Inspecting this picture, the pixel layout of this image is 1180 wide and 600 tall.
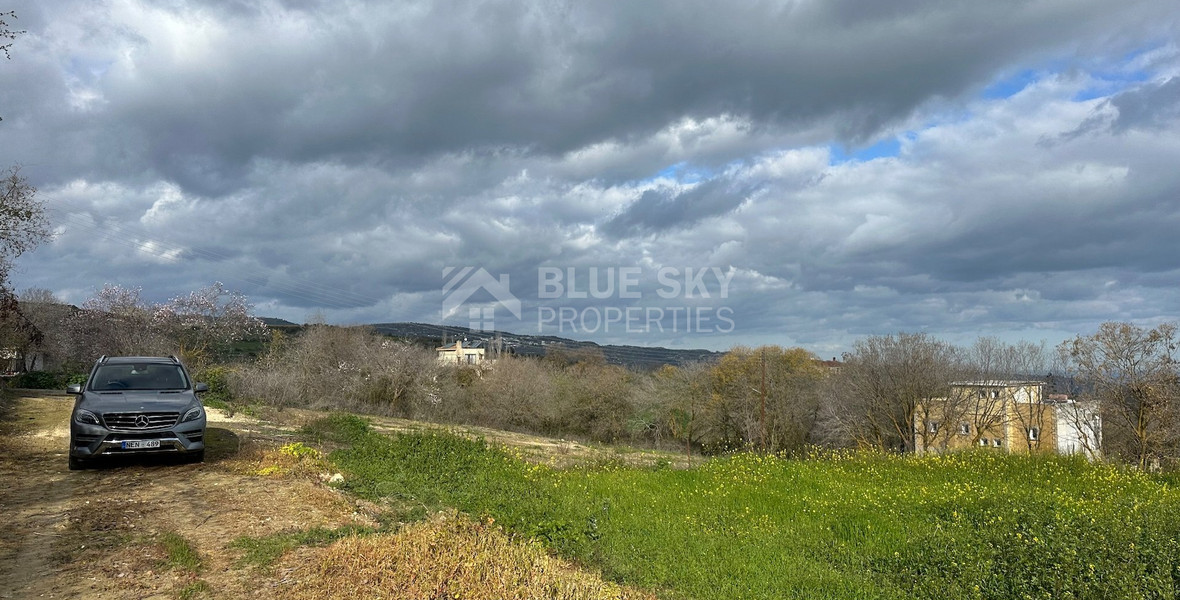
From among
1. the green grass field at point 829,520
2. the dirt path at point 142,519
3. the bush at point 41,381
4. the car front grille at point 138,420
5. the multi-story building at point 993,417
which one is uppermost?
the car front grille at point 138,420

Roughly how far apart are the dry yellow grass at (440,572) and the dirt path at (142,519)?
1.47 feet

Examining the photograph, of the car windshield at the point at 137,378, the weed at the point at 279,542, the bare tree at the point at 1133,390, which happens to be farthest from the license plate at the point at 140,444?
the bare tree at the point at 1133,390

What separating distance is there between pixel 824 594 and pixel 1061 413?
38829 millimetres

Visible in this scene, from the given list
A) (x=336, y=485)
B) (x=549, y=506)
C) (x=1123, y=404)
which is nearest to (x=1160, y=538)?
(x=549, y=506)

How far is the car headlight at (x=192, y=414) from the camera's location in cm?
1102

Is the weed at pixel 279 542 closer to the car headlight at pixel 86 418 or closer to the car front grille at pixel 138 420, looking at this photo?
the car front grille at pixel 138 420

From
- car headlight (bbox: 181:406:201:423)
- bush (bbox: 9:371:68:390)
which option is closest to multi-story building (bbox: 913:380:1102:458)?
car headlight (bbox: 181:406:201:423)

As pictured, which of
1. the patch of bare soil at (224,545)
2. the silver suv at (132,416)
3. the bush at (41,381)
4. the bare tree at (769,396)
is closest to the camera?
the patch of bare soil at (224,545)

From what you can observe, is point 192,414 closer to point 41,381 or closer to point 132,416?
point 132,416

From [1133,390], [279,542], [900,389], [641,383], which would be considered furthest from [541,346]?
[279,542]

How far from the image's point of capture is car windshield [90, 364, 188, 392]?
11.5m

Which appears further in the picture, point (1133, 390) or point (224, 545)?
point (1133, 390)

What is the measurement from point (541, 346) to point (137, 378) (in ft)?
193

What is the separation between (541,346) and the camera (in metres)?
70.4
